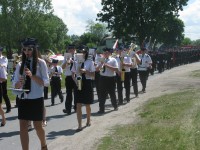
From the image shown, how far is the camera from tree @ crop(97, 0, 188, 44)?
161 ft

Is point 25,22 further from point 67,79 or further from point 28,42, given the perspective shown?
point 28,42

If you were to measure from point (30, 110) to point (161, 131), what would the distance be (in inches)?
136

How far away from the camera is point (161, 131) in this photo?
31.6 ft

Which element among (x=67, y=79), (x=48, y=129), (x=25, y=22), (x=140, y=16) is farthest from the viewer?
(x=25, y=22)

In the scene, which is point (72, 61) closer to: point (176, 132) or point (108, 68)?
point (108, 68)

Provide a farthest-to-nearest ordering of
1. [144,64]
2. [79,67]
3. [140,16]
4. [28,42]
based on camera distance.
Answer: [140,16], [144,64], [79,67], [28,42]

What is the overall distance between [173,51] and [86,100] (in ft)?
99.5

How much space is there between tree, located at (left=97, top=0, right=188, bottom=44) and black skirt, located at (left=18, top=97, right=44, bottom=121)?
42105 millimetres

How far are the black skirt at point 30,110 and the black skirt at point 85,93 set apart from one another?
3120 millimetres

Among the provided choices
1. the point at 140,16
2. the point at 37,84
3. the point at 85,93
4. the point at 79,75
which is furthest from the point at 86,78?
the point at 140,16

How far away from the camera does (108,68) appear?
13.3 meters

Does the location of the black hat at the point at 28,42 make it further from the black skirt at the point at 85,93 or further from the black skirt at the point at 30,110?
the black skirt at the point at 85,93

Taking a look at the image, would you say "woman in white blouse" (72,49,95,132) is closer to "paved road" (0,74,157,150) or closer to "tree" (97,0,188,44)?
"paved road" (0,74,157,150)

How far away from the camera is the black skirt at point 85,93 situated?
34.5 ft
